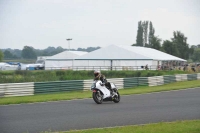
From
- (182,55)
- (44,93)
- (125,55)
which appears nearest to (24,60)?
(182,55)

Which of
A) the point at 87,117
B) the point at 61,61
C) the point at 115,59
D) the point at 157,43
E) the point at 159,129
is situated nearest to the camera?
the point at 159,129

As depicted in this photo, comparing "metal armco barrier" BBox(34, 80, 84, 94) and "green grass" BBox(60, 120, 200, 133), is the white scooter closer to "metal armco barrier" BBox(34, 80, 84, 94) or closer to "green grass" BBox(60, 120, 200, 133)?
"metal armco barrier" BBox(34, 80, 84, 94)

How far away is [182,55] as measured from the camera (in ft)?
343

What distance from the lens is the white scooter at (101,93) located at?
58.3ft

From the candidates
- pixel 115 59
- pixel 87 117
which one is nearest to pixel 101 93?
pixel 87 117

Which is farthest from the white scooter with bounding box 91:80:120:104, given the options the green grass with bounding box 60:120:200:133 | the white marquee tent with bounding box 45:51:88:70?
the white marquee tent with bounding box 45:51:88:70

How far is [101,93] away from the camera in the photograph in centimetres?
1820

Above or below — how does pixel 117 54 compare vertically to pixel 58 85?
above

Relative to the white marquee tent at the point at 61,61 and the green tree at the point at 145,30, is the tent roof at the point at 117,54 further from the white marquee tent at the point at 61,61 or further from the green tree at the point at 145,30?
the green tree at the point at 145,30

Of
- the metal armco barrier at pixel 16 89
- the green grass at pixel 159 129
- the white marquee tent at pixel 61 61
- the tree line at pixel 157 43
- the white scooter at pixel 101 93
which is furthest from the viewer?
the tree line at pixel 157 43

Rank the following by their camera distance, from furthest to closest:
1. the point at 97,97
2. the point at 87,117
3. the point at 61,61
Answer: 1. the point at 61,61
2. the point at 97,97
3. the point at 87,117

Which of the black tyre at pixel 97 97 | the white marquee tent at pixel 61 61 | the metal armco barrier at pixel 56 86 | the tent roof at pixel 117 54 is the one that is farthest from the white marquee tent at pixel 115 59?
the black tyre at pixel 97 97

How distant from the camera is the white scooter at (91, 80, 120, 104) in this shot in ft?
58.3

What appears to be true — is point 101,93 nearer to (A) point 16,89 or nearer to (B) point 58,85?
(A) point 16,89
